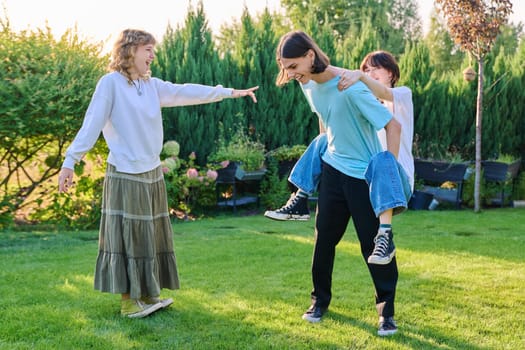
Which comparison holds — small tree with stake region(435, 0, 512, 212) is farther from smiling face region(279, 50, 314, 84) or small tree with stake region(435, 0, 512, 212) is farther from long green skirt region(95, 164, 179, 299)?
long green skirt region(95, 164, 179, 299)

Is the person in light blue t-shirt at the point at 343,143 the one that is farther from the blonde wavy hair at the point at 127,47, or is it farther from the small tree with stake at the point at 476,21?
the small tree with stake at the point at 476,21

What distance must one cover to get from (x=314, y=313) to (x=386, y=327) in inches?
19.4

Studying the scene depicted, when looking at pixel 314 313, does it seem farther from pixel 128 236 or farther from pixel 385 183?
pixel 128 236

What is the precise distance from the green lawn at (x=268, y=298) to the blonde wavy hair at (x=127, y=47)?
1.57 metres


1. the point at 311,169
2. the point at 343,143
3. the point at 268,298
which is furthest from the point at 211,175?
the point at 343,143

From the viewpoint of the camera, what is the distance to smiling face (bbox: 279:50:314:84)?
3424 mm

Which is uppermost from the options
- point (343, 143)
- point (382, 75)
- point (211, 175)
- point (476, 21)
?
point (476, 21)

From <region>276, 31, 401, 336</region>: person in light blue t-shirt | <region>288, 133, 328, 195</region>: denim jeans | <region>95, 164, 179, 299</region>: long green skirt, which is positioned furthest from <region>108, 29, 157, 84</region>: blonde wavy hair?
<region>288, 133, 328, 195</region>: denim jeans

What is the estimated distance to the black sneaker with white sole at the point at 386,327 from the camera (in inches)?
144

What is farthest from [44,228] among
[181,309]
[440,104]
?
[440,104]

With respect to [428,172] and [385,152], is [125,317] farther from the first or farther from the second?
[428,172]

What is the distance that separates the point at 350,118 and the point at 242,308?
5.00 ft

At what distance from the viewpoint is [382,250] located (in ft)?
11.1

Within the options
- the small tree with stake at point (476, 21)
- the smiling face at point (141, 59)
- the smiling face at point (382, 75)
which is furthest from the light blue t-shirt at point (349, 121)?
the small tree with stake at point (476, 21)
